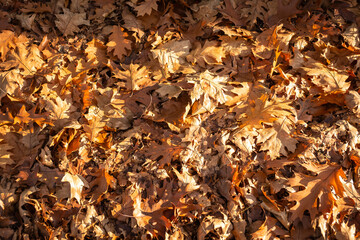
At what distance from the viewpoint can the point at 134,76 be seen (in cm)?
245

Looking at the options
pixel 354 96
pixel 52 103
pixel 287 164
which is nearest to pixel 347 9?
pixel 354 96

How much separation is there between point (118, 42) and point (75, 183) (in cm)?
131

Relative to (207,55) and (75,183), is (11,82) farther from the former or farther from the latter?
(207,55)

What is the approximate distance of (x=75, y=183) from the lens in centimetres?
205

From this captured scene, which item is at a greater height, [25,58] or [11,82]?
[25,58]

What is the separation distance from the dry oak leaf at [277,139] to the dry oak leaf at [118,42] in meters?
1.40

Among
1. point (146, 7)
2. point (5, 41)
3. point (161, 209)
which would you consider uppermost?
point (146, 7)

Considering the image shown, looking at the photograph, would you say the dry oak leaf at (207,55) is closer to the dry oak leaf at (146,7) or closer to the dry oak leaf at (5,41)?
the dry oak leaf at (146,7)

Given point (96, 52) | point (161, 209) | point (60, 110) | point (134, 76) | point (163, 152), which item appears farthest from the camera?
point (96, 52)

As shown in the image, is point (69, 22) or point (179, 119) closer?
point (179, 119)

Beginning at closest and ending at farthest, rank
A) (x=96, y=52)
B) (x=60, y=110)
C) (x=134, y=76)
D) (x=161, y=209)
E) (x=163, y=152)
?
(x=161, y=209)
(x=163, y=152)
(x=60, y=110)
(x=134, y=76)
(x=96, y=52)

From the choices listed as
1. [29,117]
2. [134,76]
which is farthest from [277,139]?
[29,117]

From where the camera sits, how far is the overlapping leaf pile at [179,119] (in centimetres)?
203

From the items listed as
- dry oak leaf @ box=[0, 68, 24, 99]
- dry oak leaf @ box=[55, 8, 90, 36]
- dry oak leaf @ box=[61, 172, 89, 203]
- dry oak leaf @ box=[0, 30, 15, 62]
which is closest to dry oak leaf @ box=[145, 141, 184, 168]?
dry oak leaf @ box=[61, 172, 89, 203]
